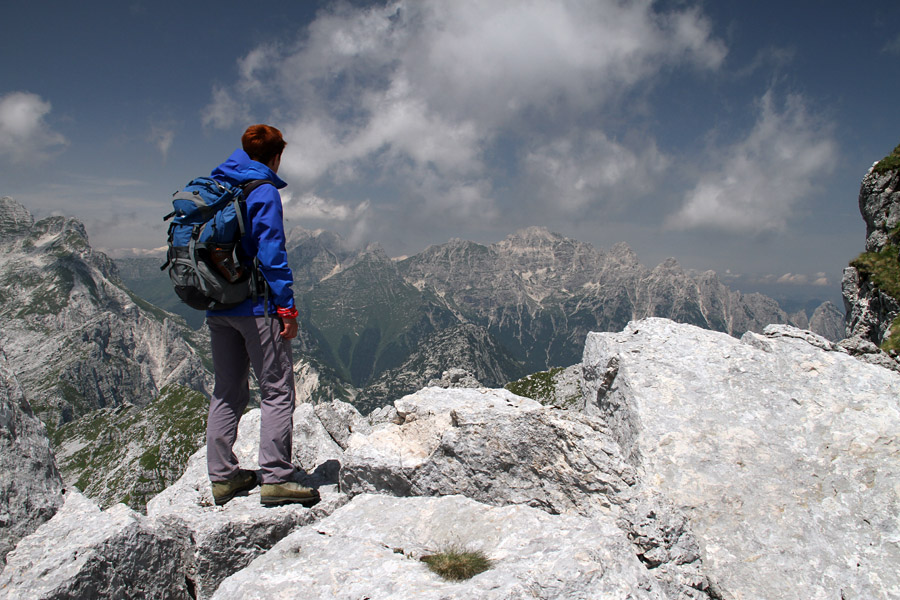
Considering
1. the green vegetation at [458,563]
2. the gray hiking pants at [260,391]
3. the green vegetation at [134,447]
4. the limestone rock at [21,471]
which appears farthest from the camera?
the green vegetation at [134,447]

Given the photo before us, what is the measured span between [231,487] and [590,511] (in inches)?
267

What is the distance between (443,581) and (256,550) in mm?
4030

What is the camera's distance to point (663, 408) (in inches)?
341

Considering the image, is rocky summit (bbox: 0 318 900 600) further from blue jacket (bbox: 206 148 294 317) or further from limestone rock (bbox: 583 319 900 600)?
blue jacket (bbox: 206 148 294 317)

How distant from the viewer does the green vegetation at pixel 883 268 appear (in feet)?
101

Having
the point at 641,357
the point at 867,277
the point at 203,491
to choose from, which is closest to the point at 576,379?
the point at 867,277

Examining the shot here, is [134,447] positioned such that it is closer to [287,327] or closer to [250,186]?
[287,327]

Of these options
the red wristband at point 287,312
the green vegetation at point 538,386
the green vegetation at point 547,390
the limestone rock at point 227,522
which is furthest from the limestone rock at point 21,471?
the green vegetation at point 538,386

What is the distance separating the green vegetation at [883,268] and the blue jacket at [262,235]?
40390 mm

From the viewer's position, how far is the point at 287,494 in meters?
7.92

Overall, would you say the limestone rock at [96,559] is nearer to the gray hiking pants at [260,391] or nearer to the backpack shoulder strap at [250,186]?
the gray hiking pants at [260,391]

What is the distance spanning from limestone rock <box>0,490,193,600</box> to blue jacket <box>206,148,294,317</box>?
139 inches

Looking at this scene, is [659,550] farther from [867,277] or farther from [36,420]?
[867,277]

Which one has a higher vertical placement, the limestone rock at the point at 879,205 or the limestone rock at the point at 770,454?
the limestone rock at the point at 879,205
